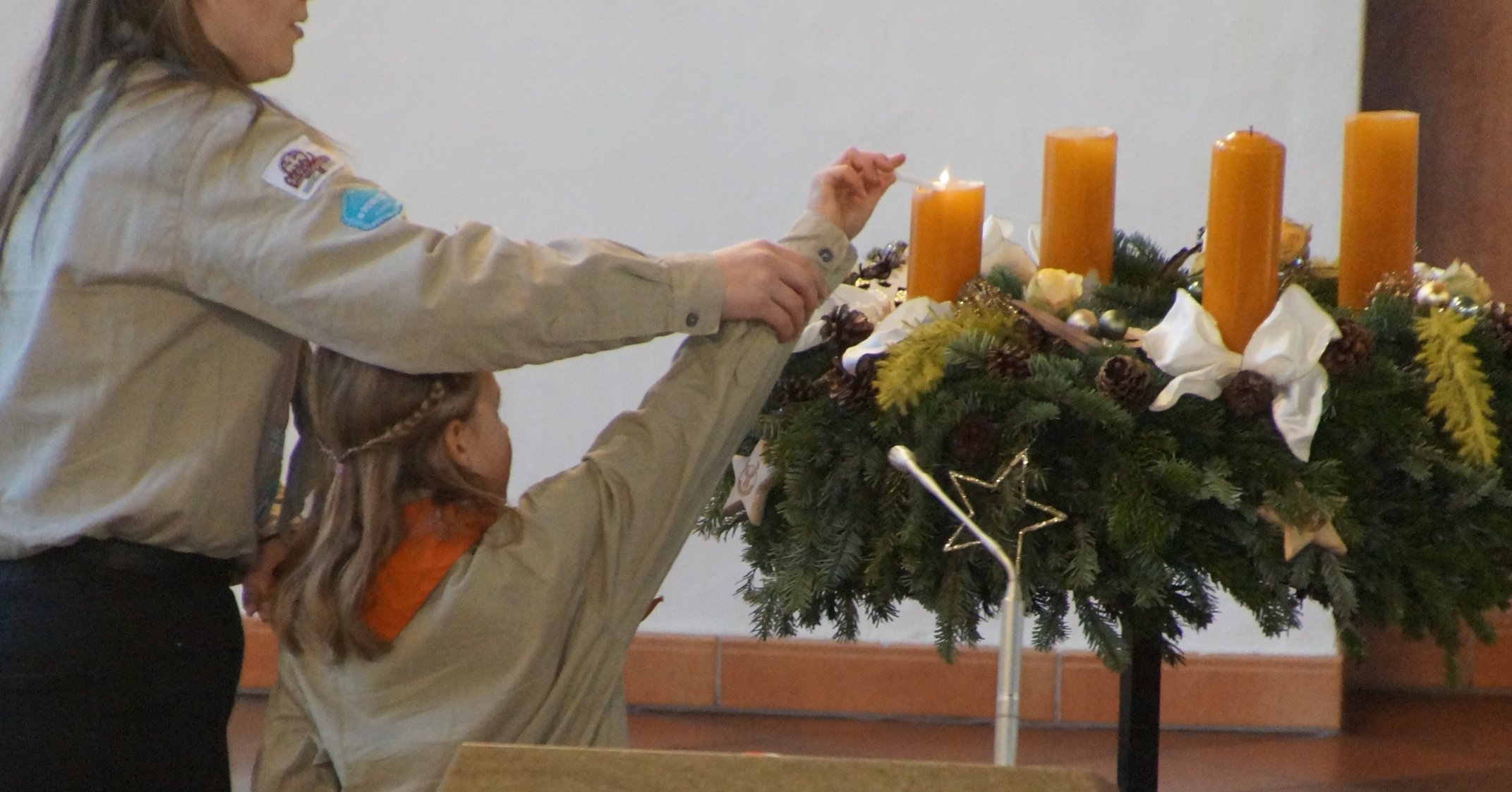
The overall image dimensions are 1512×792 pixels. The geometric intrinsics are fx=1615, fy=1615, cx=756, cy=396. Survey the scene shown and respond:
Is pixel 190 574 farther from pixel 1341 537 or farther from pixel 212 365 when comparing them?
pixel 1341 537

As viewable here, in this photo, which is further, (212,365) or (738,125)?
(738,125)

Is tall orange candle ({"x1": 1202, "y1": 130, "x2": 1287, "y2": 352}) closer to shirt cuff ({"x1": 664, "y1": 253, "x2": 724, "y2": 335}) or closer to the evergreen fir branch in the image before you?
the evergreen fir branch

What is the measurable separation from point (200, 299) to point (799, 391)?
19.4 inches

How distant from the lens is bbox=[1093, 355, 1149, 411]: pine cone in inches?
47.6

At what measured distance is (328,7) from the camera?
3.16 m

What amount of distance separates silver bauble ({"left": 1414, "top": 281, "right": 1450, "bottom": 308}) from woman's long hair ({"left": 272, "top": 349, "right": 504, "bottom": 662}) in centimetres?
78

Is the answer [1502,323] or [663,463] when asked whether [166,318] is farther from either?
[1502,323]

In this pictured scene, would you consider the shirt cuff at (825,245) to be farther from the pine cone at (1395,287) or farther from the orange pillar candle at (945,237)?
the pine cone at (1395,287)

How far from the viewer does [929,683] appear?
316cm

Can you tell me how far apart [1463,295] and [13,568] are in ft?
3.95

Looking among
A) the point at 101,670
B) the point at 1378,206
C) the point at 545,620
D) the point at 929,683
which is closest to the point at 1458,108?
the point at 929,683

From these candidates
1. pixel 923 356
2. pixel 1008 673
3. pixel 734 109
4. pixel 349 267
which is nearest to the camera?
pixel 1008 673

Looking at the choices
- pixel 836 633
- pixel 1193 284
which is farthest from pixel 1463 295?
pixel 836 633

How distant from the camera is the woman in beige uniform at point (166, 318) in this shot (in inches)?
45.4
